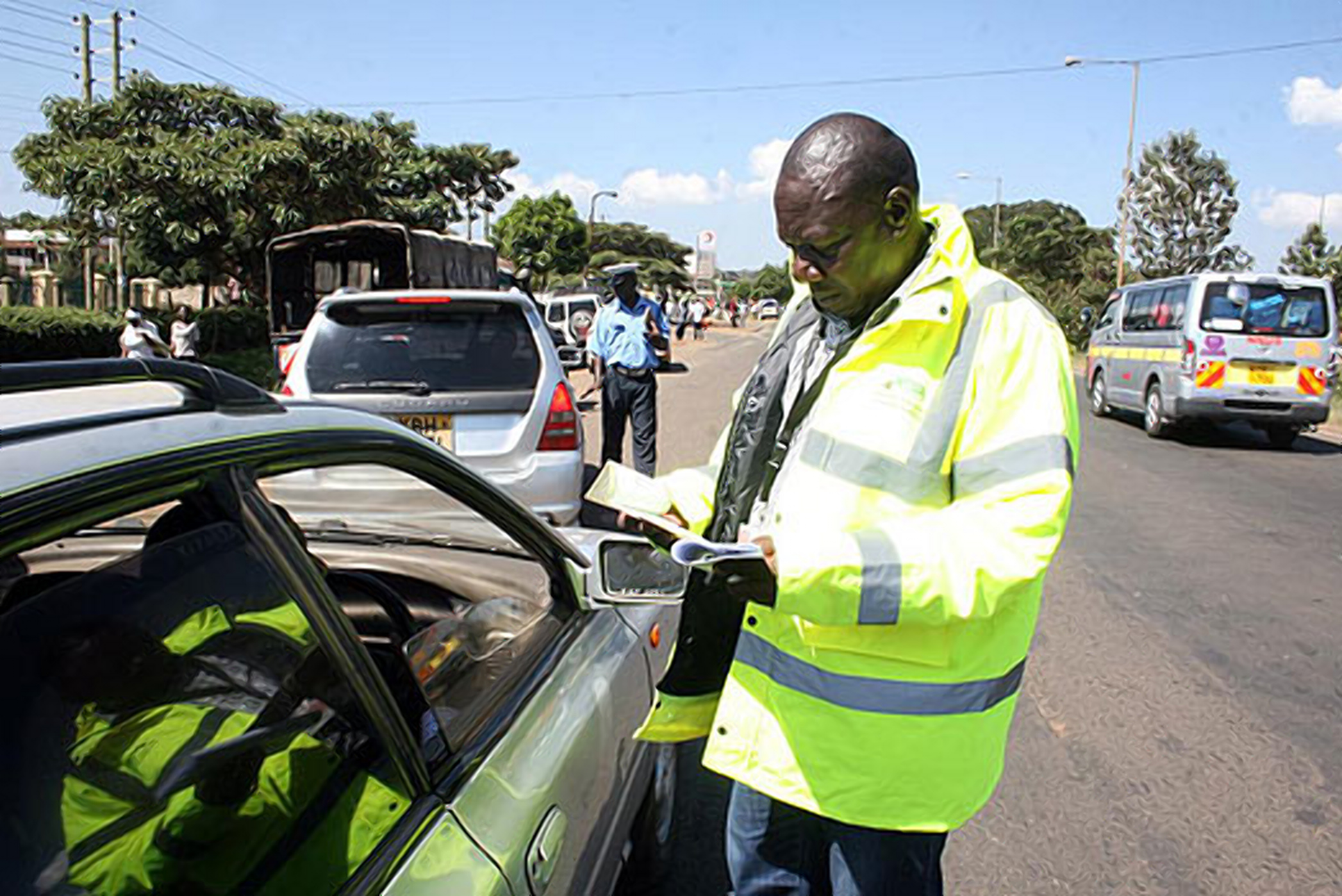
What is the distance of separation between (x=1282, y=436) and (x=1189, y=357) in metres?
1.89

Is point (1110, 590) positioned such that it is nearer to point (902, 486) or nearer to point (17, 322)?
point (902, 486)

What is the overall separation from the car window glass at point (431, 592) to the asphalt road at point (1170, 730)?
102 cm

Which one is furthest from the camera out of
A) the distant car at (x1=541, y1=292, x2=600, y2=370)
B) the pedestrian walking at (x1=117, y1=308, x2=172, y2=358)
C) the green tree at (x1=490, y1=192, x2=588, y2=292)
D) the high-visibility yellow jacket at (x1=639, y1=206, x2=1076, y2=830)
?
the green tree at (x1=490, y1=192, x2=588, y2=292)

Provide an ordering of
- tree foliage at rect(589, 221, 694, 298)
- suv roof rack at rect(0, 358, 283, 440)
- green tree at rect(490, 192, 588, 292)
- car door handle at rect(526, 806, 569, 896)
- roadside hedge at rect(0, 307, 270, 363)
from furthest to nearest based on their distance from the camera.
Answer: tree foliage at rect(589, 221, 694, 298) → green tree at rect(490, 192, 588, 292) → roadside hedge at rect(0, 307, 270, 363) → car door handle at rect(526, 806, 569, 896) → suv roof rack at rect(0, 358, 283, 440)

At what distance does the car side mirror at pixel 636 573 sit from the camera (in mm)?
1937

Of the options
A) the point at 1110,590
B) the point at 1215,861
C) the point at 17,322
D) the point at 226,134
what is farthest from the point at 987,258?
the point at 1215,861

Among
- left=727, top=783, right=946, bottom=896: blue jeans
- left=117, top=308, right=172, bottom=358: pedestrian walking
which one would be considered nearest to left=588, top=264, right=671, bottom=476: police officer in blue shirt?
left=727, top=783, right=946, bottom=896: blue jeans

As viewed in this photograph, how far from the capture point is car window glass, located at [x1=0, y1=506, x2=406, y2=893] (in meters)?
1.15

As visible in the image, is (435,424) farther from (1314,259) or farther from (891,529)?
(1314,259)

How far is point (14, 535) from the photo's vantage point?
104 centimetres

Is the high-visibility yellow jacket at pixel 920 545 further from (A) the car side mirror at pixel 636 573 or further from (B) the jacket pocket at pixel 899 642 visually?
(A) the car side mirror at pixel 636 573

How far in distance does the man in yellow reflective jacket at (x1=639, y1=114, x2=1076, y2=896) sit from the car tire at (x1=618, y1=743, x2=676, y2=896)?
0.84 m

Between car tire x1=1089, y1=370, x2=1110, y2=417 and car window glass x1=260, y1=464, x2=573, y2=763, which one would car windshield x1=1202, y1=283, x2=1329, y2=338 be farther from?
car window glass x1=260, y1=464, x2=573, y2=763

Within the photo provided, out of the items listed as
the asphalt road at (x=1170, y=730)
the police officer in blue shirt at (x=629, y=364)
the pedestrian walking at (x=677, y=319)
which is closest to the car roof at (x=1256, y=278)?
the asphalt road at (x=1170, y=730)
